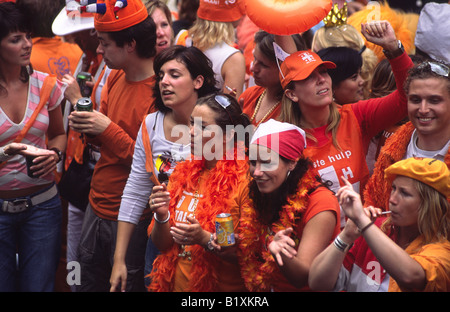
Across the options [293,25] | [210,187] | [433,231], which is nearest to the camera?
[433,231]

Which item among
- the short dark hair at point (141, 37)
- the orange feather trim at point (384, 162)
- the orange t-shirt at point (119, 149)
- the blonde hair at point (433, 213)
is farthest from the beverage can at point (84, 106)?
the blonde hair at point (433, 213)

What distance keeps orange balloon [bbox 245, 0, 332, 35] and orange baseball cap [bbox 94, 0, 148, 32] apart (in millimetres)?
914

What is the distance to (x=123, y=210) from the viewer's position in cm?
328

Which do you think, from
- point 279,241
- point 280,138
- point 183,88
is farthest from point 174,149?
point 279,241

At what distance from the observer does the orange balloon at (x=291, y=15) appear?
3039 mm

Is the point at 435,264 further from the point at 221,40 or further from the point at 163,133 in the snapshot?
the point at 221,40

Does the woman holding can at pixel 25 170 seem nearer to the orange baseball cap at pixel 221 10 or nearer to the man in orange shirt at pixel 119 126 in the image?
the man in orange shirt at pixel 119 126

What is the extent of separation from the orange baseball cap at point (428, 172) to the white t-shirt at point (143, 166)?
1.24 m

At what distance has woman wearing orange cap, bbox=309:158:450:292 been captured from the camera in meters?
2.22

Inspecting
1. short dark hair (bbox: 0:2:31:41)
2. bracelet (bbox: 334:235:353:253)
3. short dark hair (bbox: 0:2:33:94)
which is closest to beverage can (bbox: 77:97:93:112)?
short dark hair (bbox: 0:2:33:94)

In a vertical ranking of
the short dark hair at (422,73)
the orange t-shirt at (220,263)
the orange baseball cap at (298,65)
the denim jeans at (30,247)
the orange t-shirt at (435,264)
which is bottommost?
the denim jeans at (30,247)

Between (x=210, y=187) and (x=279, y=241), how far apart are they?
58cm

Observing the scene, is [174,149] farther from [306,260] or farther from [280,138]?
[306,260]

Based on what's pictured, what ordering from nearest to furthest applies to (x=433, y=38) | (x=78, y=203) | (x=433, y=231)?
(x=433, y=231), (x=433, y=38), (x=78, y=203)
